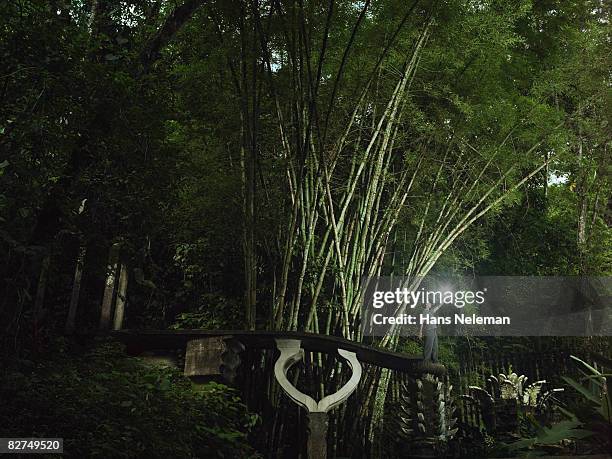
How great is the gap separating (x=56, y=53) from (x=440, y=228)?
3382 mm

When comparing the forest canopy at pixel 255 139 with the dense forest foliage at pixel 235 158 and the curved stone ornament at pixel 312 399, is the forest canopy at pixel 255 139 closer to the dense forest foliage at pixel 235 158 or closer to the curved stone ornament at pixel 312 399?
the dense forest foliage at pixel 235 158

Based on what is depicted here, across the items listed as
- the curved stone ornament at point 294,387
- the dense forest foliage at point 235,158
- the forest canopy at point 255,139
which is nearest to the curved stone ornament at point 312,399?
the curved stone ornament at point 294,387

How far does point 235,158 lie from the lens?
17.2ft

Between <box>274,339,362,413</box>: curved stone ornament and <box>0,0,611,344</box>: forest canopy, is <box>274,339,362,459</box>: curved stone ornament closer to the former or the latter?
<box>274,339,362,413</box>: curved stone ornament

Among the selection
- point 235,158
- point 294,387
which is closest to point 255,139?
point 235,158

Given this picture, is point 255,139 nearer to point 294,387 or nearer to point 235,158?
point 235,158

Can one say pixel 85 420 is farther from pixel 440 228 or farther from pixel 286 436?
pixel 440 228

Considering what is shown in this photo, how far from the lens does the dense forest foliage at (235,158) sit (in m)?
2.50

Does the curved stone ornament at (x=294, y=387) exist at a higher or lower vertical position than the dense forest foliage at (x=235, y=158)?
lower

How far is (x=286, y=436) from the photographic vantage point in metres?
3.84

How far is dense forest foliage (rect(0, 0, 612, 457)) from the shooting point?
2496mm

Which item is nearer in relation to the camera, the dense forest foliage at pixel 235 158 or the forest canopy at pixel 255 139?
the dense forest foliage at pixel 235 158

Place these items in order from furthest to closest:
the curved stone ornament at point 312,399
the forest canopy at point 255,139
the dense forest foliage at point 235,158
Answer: the curved stone ornament at point 312,399, the forest canopy at point 255,139, the dense forest foliage at point 235,158

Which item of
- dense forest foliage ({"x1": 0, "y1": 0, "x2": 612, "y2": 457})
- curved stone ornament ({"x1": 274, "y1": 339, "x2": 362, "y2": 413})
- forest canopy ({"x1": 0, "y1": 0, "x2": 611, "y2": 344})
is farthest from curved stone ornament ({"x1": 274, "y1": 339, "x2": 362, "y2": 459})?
forest canopy ({"x1": 0, "y1": 0, "x2": 611, "y2": 344})
